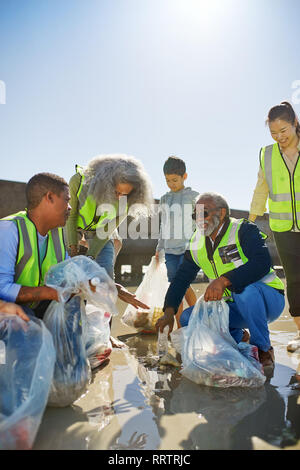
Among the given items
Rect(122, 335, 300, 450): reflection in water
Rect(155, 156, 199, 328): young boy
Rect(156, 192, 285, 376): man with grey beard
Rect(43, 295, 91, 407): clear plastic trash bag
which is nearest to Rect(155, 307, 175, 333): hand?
Rect(156, 192, 285, 376): man with grey beard

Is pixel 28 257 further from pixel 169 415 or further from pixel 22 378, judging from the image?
pixel 169 415

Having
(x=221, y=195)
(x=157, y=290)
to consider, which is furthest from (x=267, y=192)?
(x=157, y=290)

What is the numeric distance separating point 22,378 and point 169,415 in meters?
0.69

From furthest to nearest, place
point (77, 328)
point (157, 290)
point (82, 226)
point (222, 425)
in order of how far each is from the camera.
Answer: point (157, 290), point (82, 226), point (77, 328), point (222, 425)

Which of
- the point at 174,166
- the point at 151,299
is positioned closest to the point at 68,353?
the point at 151,299

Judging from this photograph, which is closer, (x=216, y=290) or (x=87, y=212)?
(x=216, y=290)

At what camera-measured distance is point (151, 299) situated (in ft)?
11.2

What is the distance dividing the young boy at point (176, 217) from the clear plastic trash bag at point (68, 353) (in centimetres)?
162

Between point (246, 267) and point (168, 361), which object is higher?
point (246, 267)

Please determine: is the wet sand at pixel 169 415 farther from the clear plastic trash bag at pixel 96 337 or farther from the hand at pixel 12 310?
the hand at pixel 12 310

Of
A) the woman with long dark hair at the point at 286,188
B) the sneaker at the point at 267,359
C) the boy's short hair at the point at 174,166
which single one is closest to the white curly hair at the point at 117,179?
the boy's short hair at the point at 174,166

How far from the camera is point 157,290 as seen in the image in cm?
345

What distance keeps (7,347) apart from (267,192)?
2.31m
